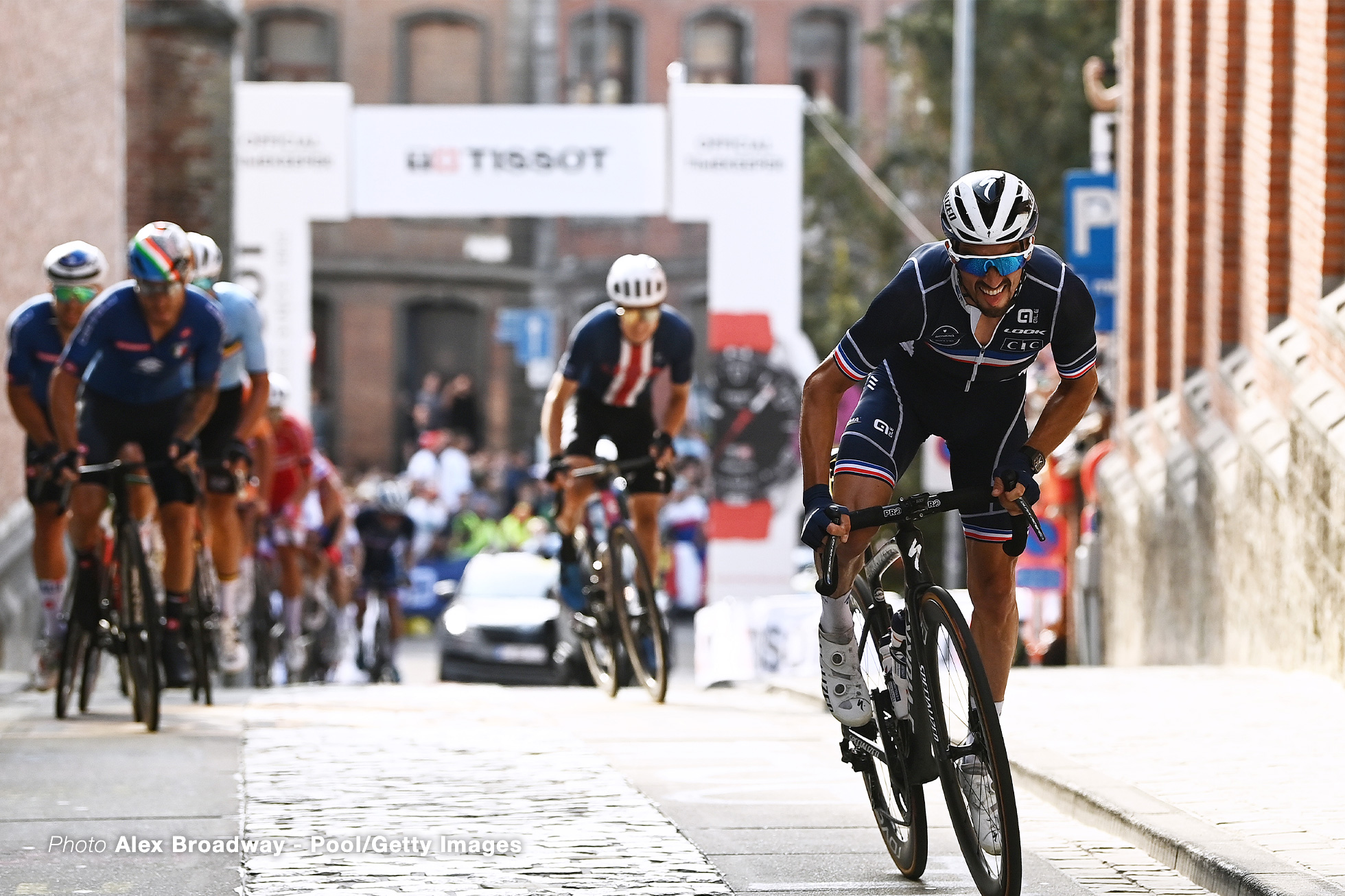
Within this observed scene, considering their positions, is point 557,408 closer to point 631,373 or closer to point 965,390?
point 631,373

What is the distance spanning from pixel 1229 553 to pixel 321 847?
8354mm

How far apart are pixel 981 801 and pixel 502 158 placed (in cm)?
1763

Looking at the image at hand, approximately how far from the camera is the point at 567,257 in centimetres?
4794

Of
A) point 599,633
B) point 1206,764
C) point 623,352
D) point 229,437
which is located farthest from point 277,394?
point 1206,764

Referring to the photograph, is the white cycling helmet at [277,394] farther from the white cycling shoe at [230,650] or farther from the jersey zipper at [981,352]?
the jersey zipper at [981,352]

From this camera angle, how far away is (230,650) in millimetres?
11844

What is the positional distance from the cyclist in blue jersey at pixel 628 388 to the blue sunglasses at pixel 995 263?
487 centimetres

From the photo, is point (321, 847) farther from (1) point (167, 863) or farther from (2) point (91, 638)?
(2) point (91, 638)

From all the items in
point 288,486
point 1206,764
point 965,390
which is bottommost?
point 1206,764

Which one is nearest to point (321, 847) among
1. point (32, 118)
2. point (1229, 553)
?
point (1229, 553)

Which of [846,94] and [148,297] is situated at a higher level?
[846,94]

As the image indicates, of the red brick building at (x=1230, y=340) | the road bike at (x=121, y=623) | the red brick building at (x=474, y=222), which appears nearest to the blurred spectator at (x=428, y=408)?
the red brick building at (x=474, y=222)

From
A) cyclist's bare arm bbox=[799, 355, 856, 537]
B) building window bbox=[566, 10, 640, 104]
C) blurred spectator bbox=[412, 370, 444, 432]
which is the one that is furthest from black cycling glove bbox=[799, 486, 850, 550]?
building window bbox=[566, 10, 640, 104]

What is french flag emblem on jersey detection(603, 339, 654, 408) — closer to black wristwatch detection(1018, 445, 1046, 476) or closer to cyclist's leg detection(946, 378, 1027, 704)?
cyclist's leg detection(946, 378, 1027, 704)
